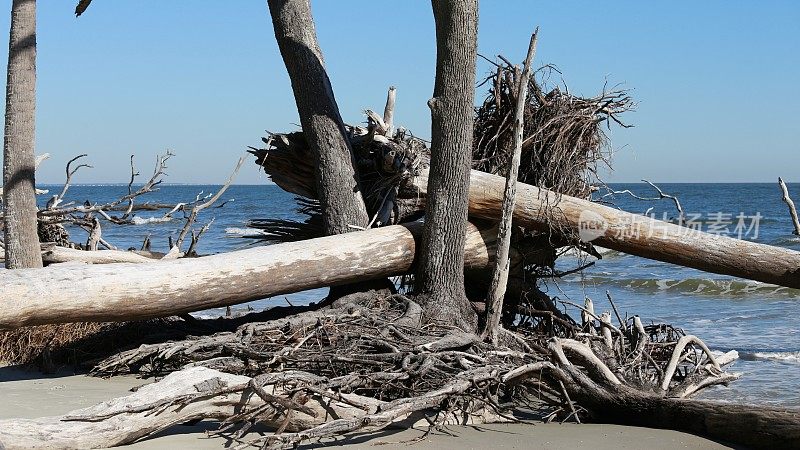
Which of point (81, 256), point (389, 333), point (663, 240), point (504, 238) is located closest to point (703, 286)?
point (663, 240)

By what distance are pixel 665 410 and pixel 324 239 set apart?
9.81ft

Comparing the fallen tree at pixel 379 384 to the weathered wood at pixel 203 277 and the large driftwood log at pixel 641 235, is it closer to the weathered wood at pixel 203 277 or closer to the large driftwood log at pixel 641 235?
the weathered wood at pixel 203 277

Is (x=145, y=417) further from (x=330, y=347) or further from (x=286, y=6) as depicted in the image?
(x=286, y=6)

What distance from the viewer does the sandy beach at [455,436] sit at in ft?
15.7

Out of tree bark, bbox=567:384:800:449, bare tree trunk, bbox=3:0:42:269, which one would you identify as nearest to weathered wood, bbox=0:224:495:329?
bare tree trunk, bbox=3:0:42:269

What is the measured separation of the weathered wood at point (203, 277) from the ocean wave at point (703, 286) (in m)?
8.45

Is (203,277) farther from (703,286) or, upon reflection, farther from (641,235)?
(703,286)

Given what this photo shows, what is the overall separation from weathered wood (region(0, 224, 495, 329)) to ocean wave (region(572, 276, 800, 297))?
845 centimetres

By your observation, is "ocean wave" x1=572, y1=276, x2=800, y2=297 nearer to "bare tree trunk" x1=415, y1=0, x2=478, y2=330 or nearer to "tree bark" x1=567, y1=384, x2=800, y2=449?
"bare tree trunk" x1=415, y1=0, x2=478, y2=330

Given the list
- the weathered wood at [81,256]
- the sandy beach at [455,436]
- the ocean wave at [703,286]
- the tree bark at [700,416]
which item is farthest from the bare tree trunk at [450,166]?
the ocean wave at [703,286]

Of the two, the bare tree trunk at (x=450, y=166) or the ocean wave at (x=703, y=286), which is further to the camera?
the ocean wave at (x=703, y=286)

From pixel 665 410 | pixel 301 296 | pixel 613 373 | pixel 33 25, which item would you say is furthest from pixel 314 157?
pixel 301 296

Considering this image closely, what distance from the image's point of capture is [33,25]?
7.32 m

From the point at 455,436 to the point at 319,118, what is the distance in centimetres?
331
